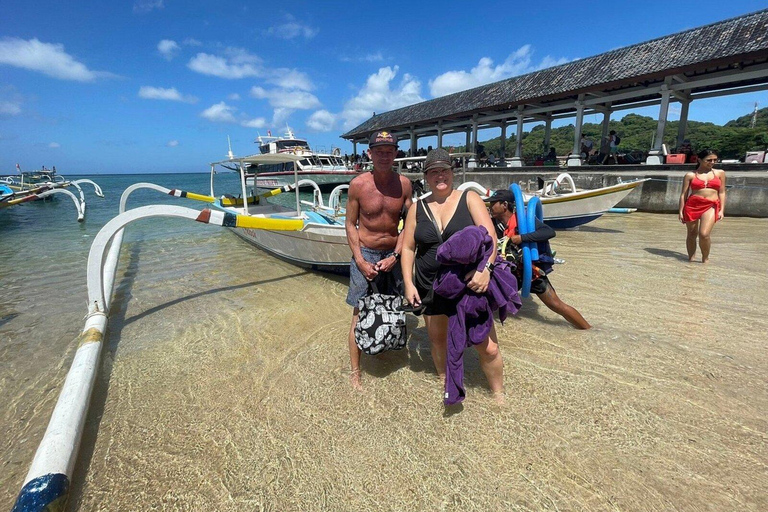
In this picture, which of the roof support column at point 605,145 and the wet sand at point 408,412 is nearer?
the wet sand at point 408,412

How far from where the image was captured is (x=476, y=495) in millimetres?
1754

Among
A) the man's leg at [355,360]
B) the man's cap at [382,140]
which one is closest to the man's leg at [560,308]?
the man's leg at [355,360]

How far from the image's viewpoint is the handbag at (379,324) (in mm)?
2566

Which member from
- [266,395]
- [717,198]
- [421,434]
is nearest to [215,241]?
[266,395]

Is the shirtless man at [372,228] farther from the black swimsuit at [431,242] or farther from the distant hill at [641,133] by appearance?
the distant hill at [641,133]

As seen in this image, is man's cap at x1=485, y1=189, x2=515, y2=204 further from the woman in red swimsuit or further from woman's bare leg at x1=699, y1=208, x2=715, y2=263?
woman's bare leg at x1=699, y1=208, x2=715, y2=263

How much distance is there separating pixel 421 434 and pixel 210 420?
1464mm

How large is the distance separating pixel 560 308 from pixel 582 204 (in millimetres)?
5912

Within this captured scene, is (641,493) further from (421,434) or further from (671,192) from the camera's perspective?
(671,192)

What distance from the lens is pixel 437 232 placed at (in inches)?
83.6

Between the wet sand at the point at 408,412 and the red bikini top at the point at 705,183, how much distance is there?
1.53 meters

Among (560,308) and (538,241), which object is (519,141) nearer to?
(560,308)

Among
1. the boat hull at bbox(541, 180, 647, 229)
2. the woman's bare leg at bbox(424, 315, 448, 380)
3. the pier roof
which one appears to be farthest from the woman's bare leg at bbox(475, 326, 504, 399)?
the pier roof

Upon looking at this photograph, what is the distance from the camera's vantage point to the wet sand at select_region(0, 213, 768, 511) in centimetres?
181
